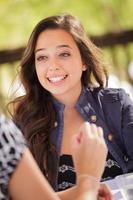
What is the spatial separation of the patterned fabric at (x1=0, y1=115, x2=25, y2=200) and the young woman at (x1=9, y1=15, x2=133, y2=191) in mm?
924

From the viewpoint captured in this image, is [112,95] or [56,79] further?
[112,95]

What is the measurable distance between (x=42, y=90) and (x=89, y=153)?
3.39ft

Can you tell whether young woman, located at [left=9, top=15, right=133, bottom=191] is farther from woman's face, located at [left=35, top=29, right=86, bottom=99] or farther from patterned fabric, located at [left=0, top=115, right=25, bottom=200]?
patterned fabric, located at [left=0, top=115, right=25, bottom=200]

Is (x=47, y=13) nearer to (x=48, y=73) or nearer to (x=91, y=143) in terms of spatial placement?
(x=48, y=73)

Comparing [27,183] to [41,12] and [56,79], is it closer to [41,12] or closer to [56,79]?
[56,79]

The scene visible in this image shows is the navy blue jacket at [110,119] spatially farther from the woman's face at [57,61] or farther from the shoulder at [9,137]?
the shoulder at [9,137]

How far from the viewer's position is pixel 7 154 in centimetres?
119

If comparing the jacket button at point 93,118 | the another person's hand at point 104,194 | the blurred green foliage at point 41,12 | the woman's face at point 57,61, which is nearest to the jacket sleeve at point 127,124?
the jacket button at point 93,118

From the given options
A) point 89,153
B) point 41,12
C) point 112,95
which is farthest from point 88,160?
point 41,12

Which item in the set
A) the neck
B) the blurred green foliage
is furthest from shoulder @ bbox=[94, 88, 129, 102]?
the blurred green foliage

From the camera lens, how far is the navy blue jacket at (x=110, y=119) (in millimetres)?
Answer: 2170

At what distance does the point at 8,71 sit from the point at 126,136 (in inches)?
80.0

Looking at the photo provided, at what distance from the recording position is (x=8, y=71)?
405 cm

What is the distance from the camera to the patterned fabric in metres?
1.18
